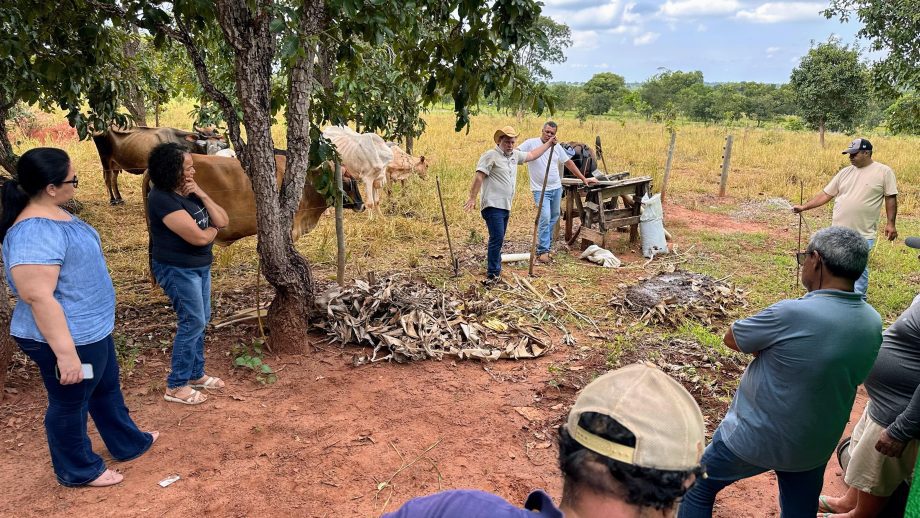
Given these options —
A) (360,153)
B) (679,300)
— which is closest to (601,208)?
(679,300)

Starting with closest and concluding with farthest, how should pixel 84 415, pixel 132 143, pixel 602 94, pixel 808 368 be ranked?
pixel 808 368
pixel 84 415
pixel 132 143
pixel 602 94

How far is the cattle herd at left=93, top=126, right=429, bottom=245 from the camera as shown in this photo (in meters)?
5.05

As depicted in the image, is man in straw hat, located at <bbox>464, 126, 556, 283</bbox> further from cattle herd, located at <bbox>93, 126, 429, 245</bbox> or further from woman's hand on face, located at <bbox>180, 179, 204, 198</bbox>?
woman's hand on face, located at <bbox>180, 179, 204, 198</bbox>

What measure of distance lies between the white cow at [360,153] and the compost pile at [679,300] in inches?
115

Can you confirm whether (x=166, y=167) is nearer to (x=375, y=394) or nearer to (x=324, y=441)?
(x=324, y=441)

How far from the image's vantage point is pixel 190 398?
3734 millimetres

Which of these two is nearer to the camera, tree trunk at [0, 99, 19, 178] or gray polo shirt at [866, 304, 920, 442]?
gray polo shirt at [866, 304, 920, 442]

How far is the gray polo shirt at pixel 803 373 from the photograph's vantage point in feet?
6.66

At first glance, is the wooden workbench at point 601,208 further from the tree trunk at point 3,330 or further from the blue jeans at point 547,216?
the tree trunk at point 3,330

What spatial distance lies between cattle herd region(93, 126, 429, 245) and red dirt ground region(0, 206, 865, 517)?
1.32 m

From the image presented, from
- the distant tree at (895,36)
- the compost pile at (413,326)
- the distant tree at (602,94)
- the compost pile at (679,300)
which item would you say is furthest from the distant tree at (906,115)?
the distant tree at (602,94)

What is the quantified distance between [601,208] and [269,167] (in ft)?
15.7

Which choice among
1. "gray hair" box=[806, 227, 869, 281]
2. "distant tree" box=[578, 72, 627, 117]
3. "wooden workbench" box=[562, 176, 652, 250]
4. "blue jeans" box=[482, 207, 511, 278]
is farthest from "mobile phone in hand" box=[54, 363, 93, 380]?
"distant tree" box=[578, 72, 627, 117]

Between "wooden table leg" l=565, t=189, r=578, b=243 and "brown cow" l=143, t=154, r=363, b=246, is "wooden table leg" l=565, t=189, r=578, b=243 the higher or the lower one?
the lower one
